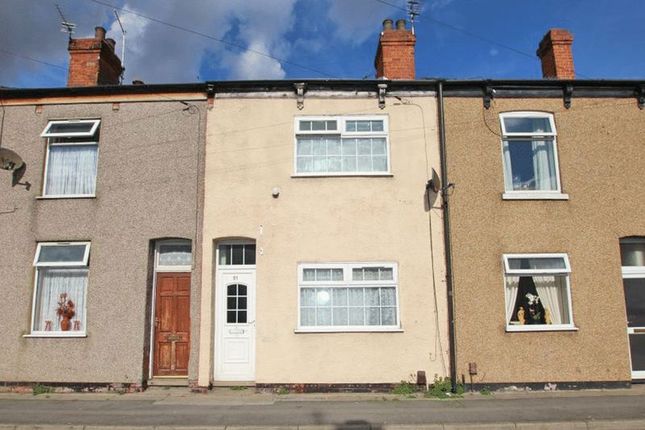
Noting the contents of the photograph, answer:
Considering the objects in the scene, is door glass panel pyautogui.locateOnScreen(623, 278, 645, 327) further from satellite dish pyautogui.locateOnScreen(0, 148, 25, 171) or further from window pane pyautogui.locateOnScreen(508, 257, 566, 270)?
satellite dish pyautogui.locateOnScreen(0, 148, 25, 171)

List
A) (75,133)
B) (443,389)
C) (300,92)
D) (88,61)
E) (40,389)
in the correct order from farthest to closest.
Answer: (88,61)
(75,133)
(300,92)
(40,389)
(443,389)

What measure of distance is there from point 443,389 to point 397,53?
6.50m

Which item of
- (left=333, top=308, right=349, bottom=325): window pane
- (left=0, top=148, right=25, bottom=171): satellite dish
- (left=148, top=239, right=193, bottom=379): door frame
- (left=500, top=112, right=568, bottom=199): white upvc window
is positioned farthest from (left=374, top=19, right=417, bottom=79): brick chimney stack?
(left=0, top=148, right=25, bottom=171): satellite dish

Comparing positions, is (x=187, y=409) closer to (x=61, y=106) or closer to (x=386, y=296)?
(x=386, y=296)

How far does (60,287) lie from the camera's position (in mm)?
9172

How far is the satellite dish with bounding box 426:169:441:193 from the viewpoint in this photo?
8523 mm

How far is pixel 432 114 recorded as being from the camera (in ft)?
30.6

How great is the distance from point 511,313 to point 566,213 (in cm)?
211

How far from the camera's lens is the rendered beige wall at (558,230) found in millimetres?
8516

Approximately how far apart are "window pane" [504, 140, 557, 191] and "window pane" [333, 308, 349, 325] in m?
3.96

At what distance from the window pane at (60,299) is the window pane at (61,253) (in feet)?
0.65

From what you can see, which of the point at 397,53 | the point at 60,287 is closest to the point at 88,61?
the point at 60,287

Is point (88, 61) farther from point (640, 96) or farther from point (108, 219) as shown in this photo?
point (640, 96)

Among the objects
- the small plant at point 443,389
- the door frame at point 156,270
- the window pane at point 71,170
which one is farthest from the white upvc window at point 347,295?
the window pane at point 71,170
